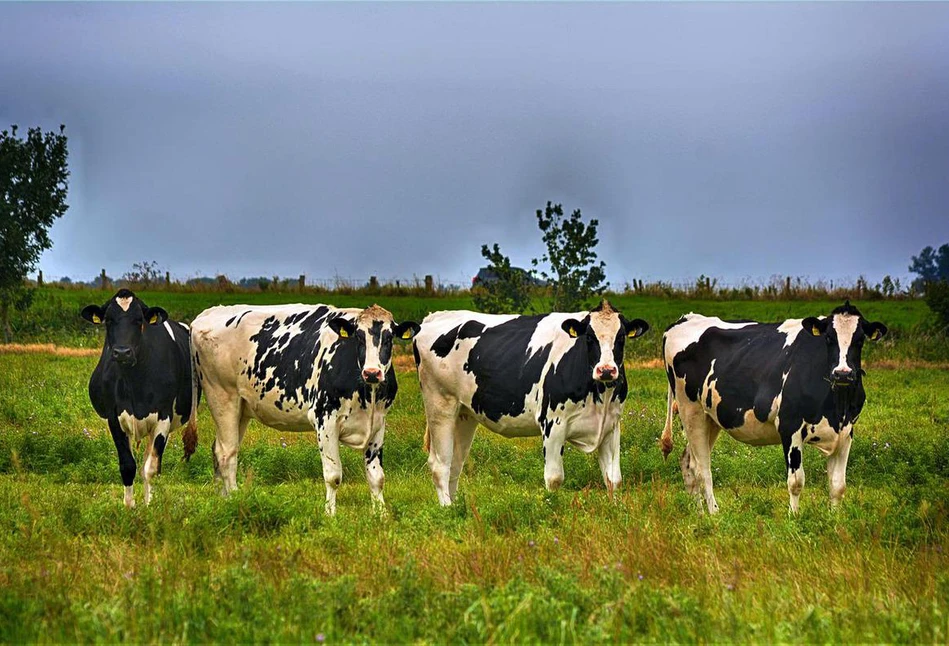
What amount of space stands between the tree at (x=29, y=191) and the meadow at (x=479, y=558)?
33727mm

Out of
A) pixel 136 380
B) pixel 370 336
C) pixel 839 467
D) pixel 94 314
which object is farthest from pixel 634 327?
pixel 94 314

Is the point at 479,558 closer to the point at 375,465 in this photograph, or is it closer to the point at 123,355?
the point at 375,465

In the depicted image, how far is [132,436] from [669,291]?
146 feet

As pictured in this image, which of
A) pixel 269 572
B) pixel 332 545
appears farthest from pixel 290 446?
pixel 269 572

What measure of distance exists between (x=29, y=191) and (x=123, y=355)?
41116 millimetres

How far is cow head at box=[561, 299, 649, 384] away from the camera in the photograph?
12961mm

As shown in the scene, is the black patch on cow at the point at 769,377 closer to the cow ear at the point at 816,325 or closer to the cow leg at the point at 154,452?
the cow ear at the point at 816,325

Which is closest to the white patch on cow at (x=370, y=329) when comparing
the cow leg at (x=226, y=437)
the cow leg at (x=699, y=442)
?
the cow leg at (x=226, y=437)

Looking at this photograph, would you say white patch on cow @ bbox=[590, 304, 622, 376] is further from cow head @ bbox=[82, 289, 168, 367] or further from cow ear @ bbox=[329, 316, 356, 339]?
cow head @ bbox=[82, 289, 168, 367]

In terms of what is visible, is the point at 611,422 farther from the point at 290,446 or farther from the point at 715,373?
the point at 290,446

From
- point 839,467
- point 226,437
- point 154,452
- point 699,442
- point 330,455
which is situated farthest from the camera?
point 226,437

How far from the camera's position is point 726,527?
35.8ft

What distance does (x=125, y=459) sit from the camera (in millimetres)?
13734

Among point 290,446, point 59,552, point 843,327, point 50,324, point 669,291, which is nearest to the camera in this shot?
point 59,552
